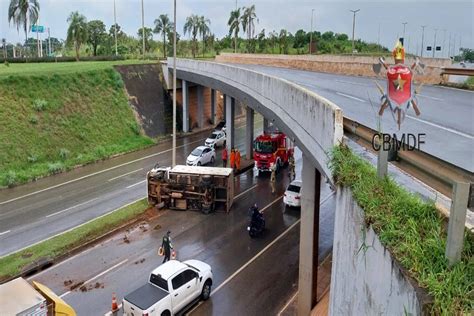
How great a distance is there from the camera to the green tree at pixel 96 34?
7200cm

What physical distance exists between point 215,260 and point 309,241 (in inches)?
213

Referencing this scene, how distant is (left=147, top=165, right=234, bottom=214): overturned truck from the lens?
2291 cm

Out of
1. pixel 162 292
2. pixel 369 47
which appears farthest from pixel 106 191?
pixel 369 47

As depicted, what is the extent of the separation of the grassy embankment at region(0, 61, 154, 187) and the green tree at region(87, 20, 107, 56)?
33.7 metres

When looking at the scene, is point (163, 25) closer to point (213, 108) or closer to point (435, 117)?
point (213, 108)

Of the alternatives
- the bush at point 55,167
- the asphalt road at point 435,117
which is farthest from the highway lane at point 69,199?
the asphalt road at point 435,117

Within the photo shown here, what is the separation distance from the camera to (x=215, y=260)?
1775 centimetres

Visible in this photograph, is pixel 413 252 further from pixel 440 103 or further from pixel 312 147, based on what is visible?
pixel 440 103

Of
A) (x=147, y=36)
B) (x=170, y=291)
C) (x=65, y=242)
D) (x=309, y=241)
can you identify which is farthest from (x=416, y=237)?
(x=147, y=36)

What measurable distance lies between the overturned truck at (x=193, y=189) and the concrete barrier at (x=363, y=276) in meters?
15.2

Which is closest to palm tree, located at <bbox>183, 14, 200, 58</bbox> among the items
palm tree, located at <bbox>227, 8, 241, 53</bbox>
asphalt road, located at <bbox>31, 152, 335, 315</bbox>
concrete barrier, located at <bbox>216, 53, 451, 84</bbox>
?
palm tree, located at <bbox>227, 8, 241, 53</bbox>

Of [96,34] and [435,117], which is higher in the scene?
[96,34]

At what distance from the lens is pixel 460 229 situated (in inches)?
161

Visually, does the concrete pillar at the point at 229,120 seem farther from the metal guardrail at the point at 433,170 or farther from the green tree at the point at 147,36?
the green tree at the point at 147,36
